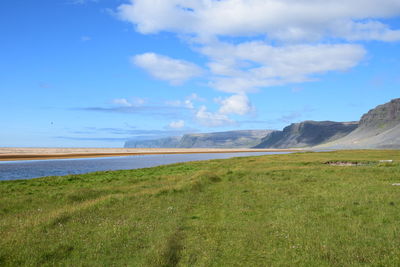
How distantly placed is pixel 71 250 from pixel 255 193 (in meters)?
19.9

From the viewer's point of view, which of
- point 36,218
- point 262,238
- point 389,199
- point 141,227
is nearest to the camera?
point 262,238

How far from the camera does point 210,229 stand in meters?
20.0

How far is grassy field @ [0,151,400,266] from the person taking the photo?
15.2 metres

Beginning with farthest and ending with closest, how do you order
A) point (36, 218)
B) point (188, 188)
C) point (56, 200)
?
point (188, 188) < point (56, 200) < point (36, 218)

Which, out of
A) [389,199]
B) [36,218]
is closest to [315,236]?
[389,199]

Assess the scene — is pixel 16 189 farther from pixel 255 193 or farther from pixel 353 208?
pixel 353 208

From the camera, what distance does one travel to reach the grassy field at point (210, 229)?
597 inches

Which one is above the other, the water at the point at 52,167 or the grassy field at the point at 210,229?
the water at the point at 52,167

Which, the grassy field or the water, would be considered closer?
the grassy field

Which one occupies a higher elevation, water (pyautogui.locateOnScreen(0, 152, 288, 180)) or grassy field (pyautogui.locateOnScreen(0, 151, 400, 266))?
water (pyautogui.locateOnScreen(0, 152, 288, 180))

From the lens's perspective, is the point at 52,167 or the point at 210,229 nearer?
the point at 210,229

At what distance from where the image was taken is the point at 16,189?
40.1 m

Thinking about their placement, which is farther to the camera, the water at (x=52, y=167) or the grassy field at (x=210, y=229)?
the water at (x=52, y=167)

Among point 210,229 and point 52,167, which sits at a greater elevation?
point 52,167
